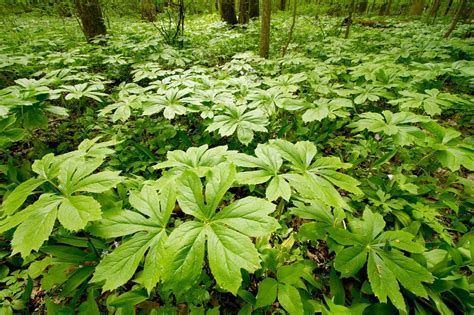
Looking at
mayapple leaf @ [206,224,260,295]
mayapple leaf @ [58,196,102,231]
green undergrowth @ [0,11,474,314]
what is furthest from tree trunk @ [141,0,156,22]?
mayapple leaf @ [206,224,260,295]

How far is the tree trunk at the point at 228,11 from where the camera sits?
9.16 metres

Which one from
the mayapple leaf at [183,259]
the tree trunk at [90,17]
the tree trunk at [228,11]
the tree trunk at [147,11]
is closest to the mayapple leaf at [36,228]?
the mayapple leaf at [183,259]

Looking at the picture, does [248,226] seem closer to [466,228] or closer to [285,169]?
[285,169]

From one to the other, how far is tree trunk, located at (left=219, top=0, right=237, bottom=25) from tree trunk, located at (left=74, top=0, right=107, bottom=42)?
15.8 feet

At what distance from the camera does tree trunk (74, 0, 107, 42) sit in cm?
589

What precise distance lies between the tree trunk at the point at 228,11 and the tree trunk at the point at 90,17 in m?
4.81

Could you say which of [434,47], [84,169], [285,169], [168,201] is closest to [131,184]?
[84,169]

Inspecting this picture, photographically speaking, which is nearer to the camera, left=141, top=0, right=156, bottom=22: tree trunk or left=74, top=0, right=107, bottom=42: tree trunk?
left=74, top=0, right=107, bottom=42: tree trunk

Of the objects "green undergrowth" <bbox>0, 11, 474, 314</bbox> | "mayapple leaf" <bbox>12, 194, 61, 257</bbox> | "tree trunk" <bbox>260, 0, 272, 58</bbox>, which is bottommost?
"green undergrowth" <bbox>0, 11, 474, 314</bbox>

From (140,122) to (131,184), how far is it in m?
1.47

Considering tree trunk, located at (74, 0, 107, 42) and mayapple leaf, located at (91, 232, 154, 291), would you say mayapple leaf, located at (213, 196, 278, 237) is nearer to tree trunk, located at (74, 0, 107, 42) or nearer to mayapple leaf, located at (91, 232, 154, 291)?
mayapple leaf, located at (91, 232, 154, 291)

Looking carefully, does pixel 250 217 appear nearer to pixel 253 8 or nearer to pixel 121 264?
pixel 121 264

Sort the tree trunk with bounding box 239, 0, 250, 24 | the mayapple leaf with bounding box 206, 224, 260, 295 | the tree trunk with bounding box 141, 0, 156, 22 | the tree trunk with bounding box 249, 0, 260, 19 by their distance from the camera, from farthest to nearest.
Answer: the tree trunk with bounding box 249, 0, 260, 19 → the tree trunk with bounding box 239, 0, 250, 24 → the tree trunk with bounding box 141, 0, 156, 22 → the mayapple leaf with bounding box 206, 224, 260, 295

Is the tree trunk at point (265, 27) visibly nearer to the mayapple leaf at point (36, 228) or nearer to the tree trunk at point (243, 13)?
the mayapple leaf at point (36, 228)
